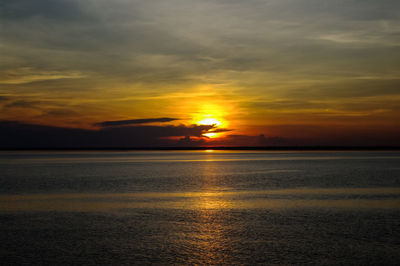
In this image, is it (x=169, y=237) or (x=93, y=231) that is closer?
(x=169, y=237)

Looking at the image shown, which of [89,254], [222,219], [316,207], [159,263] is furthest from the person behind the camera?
[316,207]

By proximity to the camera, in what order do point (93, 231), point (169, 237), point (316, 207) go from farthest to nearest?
point (316, 207)
point (93, 231)
point (169, 237)

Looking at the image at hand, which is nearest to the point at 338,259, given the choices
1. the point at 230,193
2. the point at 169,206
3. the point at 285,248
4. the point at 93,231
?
the point at 285,248

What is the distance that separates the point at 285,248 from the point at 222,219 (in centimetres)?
580

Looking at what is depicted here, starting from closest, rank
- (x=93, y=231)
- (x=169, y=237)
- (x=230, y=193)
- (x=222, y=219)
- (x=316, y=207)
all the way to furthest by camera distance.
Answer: (x=169, y=237), (x=93, y=231), (x=222, y=219), (x=316, y=207), (x=230, y=193)

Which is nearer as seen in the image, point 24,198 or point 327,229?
point 327,229

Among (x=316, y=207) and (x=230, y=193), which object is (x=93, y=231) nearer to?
(x=316, y=207)

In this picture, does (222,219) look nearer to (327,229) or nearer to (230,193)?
(327,229)

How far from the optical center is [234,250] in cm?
1362

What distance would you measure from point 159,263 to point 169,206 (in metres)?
11.4

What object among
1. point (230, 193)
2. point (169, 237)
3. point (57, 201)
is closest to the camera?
point (169, 237)

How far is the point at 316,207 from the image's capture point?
23188 mm

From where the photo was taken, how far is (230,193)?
3103cm

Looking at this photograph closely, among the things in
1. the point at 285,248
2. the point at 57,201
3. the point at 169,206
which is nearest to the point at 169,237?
the point at 285,248
